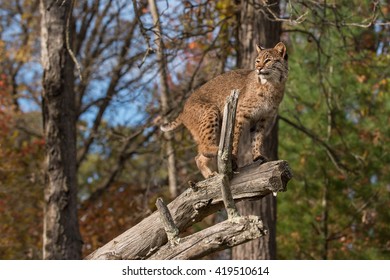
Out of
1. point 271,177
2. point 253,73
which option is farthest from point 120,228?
point 271,177

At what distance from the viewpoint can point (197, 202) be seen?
19.5ft

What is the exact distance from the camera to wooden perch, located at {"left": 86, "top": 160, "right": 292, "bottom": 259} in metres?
5.65

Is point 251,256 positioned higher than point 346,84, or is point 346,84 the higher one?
point 346,84

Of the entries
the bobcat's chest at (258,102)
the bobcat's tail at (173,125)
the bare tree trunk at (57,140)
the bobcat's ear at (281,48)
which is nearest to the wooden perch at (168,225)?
the bobcat's chest at (258,102)

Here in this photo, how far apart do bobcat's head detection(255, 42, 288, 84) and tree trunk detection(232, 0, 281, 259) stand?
2876 mm

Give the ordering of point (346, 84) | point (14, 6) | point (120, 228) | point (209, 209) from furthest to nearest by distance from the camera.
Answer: point (14, 6) < point (120, 228) < point (346, 84) < point (209, 209)

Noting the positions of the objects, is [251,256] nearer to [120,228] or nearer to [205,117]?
[205,117]

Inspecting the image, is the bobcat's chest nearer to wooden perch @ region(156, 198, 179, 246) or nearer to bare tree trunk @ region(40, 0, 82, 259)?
wooden perch @ region(156, 198, 179, 246)

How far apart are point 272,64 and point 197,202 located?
1543 mm

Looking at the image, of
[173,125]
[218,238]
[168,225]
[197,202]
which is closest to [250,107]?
[173,125]

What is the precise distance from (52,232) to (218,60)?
343cm

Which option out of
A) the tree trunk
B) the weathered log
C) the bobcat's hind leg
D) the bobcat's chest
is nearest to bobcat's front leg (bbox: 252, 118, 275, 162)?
the bobcat's chest

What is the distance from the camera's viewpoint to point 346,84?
13.1 meters

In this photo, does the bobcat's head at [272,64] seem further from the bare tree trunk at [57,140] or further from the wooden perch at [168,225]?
the bare tree trunk at [57,140]
